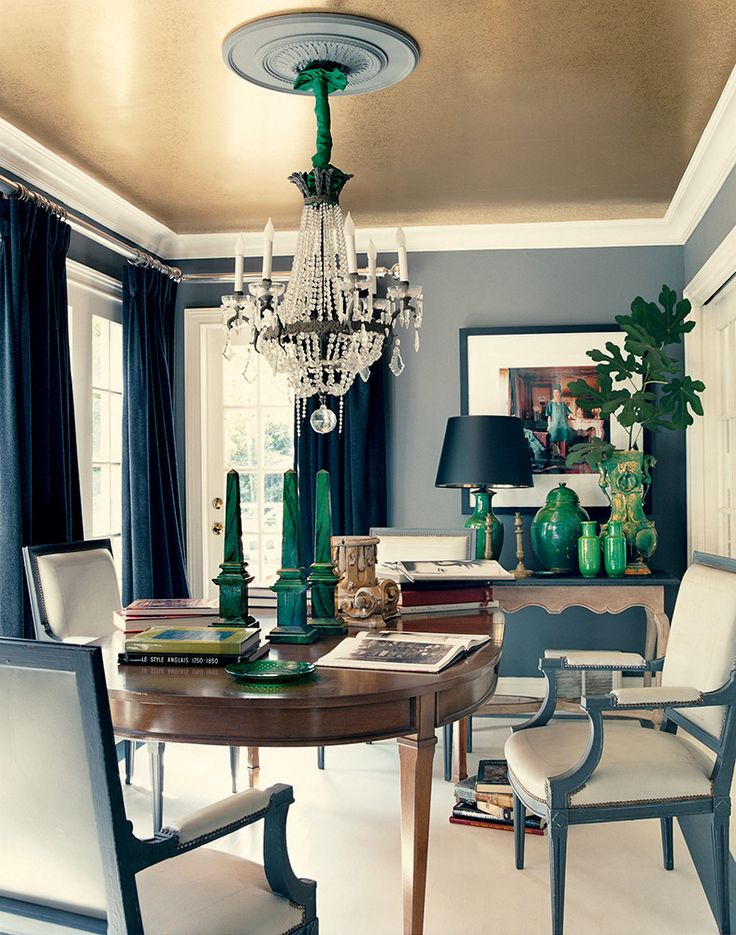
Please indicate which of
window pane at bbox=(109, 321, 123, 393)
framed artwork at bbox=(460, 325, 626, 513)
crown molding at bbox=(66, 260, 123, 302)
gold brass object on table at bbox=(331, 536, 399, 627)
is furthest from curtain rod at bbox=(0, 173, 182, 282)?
gold brass object on table at bbox=(331, 536, 399, 627)

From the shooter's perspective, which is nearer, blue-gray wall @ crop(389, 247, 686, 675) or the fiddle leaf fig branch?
the fiddle leaf fig branch

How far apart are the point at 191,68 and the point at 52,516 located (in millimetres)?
1741

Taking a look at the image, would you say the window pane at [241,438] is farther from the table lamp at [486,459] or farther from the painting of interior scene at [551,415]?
the painting of interior scene at [551,415]

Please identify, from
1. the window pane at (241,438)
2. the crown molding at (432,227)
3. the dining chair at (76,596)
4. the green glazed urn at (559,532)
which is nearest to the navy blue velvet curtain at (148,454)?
the crown molding at (432,227)

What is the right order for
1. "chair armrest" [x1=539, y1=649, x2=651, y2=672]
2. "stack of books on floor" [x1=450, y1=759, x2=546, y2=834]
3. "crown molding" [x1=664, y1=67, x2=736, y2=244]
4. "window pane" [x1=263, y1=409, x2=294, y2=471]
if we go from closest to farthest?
"chair armrest" [x1=539, y1=649, x2=651, y2=672] < "stack of books on floor" [x1=450, y1=759, x2=546, y2=834] < "crown molding" [x1=664, y1=67, x2=736, y2=244] < "window pane" [x1=263, y1=409, x2=294, y2=471]

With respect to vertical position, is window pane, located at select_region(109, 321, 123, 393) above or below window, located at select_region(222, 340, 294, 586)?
above

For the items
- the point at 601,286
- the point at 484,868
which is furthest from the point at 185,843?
the point at 601,286

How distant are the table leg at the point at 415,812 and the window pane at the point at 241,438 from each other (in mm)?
3299

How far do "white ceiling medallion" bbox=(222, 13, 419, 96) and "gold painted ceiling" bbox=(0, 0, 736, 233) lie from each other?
0.04 meters

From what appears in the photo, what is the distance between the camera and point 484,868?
9.09 feet

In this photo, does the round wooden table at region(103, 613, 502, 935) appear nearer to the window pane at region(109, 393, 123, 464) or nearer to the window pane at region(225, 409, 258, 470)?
the window pane at region(109, 393, 123, 464)

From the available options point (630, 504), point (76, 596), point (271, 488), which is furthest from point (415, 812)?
point (271, 488)

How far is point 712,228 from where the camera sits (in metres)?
3.91

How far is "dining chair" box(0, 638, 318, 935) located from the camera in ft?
4.39
